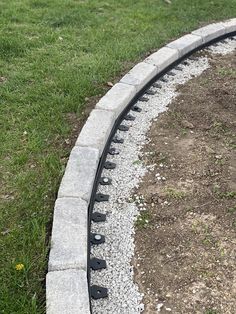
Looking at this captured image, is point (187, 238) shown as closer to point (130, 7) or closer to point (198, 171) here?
point (198, 171)

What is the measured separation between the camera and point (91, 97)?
444 cm

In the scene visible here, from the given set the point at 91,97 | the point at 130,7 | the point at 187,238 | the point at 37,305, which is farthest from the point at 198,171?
the point at 130,7

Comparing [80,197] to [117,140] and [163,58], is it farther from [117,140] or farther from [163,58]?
[163,58]

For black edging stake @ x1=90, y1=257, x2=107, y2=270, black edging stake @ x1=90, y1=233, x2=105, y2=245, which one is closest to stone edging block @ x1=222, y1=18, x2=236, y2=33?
black edging stake @ x1=90, y1=233, x2=105, y2=245

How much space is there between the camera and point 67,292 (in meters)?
2.49

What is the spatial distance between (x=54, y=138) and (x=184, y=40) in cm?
248

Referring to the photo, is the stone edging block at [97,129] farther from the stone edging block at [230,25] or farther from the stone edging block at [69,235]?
the stone edging block at [230,25]

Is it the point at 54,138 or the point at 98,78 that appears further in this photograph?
the point at 98,78

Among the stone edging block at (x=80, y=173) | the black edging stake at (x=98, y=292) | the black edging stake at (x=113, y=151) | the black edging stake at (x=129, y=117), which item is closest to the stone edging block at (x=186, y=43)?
the black edging stake at (x=129, y=117)

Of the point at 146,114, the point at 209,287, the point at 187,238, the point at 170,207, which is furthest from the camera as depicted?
the point at 146,114

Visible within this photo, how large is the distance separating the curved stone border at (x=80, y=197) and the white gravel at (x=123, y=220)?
0.56ft

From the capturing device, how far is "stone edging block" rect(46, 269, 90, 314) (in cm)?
242

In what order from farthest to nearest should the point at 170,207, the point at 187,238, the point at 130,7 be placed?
the point at 130,7, the point at 170,207, the point at 187,238

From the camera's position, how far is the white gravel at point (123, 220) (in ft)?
8.71
